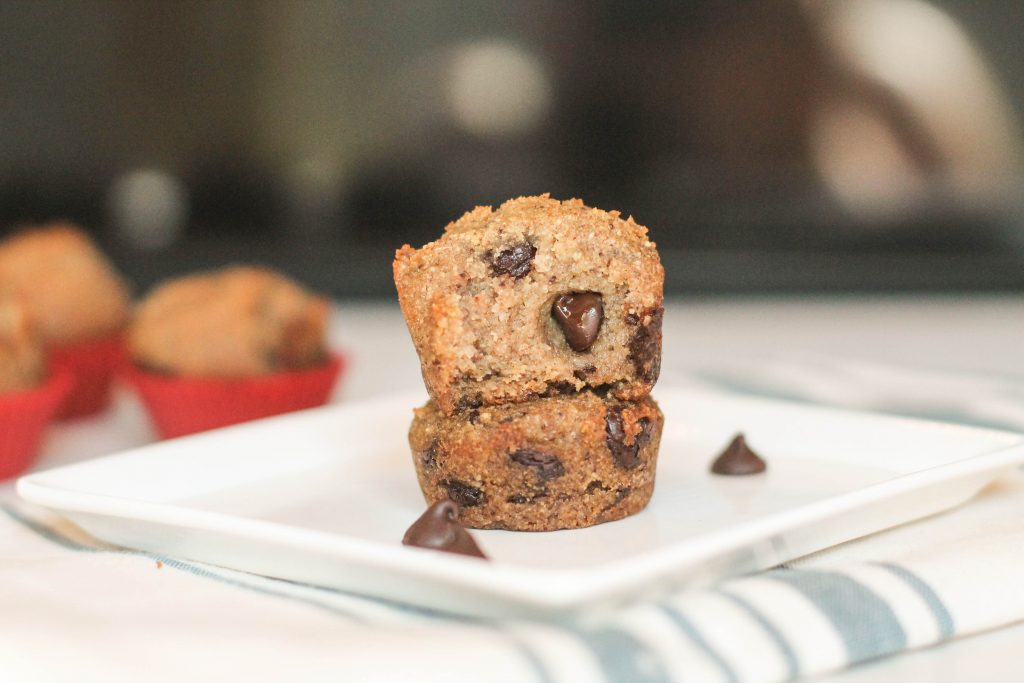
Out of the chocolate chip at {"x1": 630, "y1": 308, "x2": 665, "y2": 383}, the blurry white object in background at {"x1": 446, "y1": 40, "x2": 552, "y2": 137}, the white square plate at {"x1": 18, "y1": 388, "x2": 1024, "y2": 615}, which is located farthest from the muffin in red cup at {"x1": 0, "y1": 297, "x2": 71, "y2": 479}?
the blurry white object in background at {"x1": 446, "y1": 40, "x2": 552, "y2": 137}

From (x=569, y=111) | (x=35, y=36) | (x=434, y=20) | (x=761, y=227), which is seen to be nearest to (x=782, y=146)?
(x=761, y=227)

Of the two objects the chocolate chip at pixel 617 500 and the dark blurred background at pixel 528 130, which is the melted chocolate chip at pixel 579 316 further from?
the dark blurred background at pixel 528 130

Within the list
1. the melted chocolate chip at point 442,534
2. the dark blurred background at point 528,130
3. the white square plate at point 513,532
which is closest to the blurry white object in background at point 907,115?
the dark blurred background at point 528,130

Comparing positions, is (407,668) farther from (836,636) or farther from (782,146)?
(782,146)

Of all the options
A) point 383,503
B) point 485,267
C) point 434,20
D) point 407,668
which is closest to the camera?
point 407,668

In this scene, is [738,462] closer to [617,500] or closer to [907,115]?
[617,500]

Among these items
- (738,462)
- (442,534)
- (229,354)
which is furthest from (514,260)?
(229,354)
